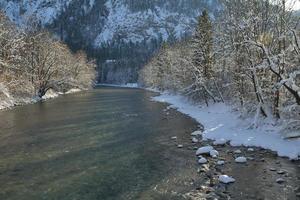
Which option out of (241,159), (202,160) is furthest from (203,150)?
(241,159)

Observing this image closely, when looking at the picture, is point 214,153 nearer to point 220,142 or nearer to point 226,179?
point 220,142

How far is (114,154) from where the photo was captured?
26484 millimetres

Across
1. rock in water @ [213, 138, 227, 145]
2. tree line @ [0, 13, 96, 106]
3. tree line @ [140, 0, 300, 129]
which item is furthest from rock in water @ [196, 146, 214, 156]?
tree line @ [0, 13, 96, 106]

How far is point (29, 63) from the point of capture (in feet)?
259

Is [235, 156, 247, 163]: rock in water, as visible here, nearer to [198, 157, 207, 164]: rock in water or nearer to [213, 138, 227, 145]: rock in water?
[198, 157, 207, 164]: rock in water

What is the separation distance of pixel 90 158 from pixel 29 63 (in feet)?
191

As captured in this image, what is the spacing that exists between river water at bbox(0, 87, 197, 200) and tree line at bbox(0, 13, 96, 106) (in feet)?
75.9

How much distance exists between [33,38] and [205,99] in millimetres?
41420

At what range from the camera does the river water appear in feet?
62.6

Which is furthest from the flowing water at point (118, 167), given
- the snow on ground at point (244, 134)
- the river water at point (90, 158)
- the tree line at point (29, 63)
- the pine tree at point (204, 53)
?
the tree line at point (29, 63)

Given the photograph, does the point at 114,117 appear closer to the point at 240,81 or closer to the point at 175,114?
the point at 175,114

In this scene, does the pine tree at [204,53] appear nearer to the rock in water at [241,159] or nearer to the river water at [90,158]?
the river water at [90,158]

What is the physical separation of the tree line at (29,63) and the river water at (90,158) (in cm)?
2313

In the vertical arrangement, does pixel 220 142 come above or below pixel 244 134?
below
